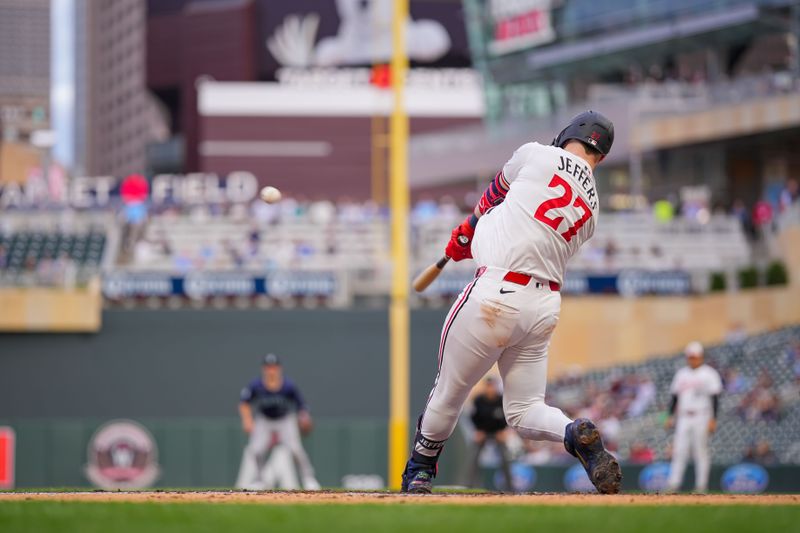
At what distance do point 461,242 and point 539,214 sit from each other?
27.1 inches

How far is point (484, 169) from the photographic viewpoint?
48500 mm

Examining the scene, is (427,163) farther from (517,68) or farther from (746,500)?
(746,500)

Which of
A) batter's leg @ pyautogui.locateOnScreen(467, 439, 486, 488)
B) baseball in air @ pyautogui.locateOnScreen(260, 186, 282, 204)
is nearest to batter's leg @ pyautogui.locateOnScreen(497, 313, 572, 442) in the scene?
baseball in air @ pyautogui.locateOnScreen(260, 186, 282, 204)

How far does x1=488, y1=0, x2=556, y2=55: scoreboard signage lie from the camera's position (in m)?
42.1

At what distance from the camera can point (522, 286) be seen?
7.39m

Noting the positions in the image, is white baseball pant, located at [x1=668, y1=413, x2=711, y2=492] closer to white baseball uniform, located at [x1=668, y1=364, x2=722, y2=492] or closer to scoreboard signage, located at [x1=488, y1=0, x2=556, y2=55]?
white baseball uniform, located at [x1=668, y1=364, x2=722, y2=492]

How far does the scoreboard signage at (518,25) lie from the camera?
1656 inches

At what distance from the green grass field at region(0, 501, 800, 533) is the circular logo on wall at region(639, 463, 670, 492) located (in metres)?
11.7

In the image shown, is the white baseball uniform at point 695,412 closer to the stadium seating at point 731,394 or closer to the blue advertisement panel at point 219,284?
the stadium seating at point 731,394

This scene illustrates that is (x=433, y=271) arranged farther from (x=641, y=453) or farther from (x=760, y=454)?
(x=641, y=453)

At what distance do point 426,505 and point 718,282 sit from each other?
910 inches

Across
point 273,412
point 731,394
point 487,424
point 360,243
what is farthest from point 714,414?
point 360,243

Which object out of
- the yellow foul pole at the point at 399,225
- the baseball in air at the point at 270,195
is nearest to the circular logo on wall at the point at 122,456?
the yellow foul pole at the point at 399,225

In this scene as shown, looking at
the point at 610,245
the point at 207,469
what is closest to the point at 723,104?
the point at 610,245
